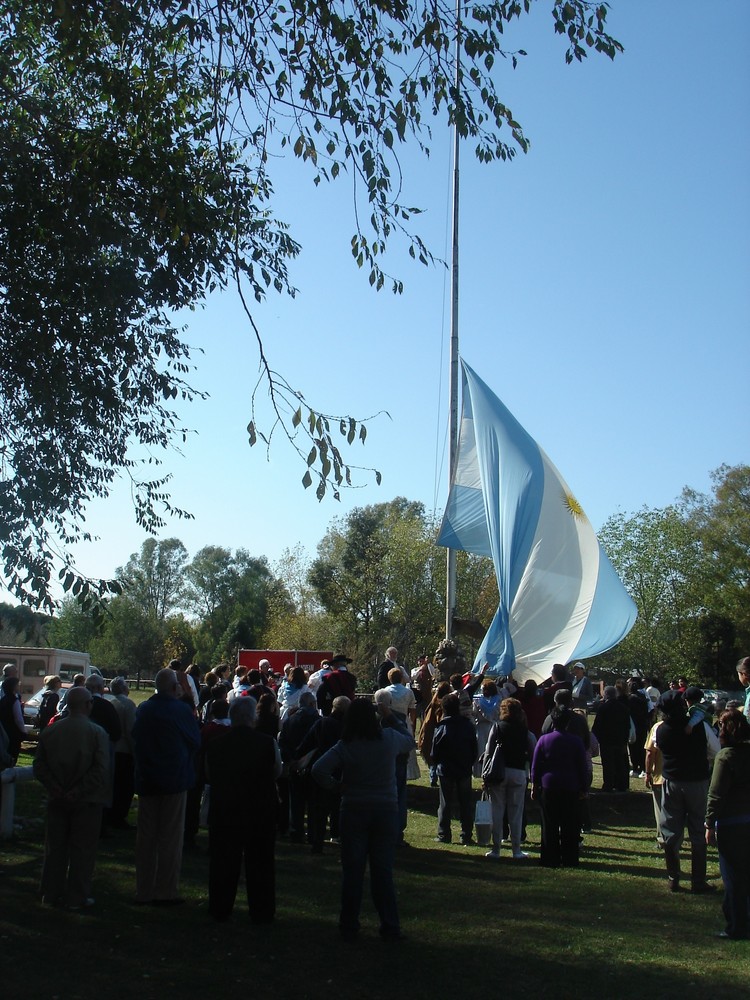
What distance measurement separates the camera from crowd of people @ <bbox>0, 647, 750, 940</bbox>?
7.89 meters

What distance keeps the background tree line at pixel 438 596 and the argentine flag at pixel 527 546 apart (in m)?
25.5

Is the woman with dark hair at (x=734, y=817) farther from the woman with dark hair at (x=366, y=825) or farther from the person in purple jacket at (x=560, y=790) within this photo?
the person in purple jacket at (x=560, y=790)

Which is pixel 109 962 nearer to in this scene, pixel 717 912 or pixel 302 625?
pixel 717 912

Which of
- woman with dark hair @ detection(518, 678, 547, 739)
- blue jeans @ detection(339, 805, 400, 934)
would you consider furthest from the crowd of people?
woman with dark hair @ detection(518, 678, 547, 739)

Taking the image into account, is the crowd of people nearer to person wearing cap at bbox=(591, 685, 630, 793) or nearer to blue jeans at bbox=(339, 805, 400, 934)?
blue jeans at bbox=(339, 805, 400, 934)

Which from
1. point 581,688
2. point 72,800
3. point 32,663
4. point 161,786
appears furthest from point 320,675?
point 32,663

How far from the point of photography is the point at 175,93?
969 centimetres

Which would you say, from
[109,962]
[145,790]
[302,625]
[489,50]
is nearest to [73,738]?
[145,790]

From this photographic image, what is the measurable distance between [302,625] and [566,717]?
196ft

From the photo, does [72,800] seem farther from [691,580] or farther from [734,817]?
[691,580]

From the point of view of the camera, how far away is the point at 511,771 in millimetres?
11805

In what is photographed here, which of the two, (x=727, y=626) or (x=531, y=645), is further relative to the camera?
(x=727, y=626)

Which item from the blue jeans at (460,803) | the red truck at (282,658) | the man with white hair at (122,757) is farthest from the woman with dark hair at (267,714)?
the red truck at (282,658)

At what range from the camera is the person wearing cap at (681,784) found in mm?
9750
